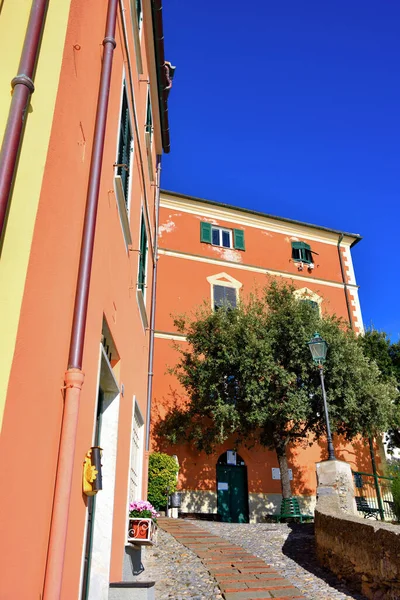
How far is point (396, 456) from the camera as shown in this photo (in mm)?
18453

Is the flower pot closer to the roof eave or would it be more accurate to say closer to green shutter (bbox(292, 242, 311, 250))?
the roof eave

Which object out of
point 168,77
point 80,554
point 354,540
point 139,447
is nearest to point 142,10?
point 168,77

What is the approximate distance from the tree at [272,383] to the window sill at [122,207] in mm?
9376

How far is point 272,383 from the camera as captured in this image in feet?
48.2

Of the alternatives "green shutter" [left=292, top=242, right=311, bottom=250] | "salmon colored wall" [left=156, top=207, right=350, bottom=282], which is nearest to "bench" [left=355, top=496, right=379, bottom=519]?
"salmon colored wall" [left=156, top=207, right=350, bottom=282]

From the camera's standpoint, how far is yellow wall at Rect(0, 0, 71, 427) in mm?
2299

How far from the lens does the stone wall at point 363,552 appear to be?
5.37m

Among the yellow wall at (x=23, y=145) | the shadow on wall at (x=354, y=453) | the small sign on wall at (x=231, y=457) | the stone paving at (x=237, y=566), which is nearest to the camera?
the yellow wall at (x=23, y=145)

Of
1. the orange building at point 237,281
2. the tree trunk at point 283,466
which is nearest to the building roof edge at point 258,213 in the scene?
the orange building at point 237,281

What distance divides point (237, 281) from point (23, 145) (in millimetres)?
17034

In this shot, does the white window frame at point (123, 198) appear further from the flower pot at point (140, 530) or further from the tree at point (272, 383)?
the tree at point (272, 383)

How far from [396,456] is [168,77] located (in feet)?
51.4

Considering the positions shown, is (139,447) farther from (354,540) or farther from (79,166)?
(79,166)

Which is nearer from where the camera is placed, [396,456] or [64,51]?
[64,51]
